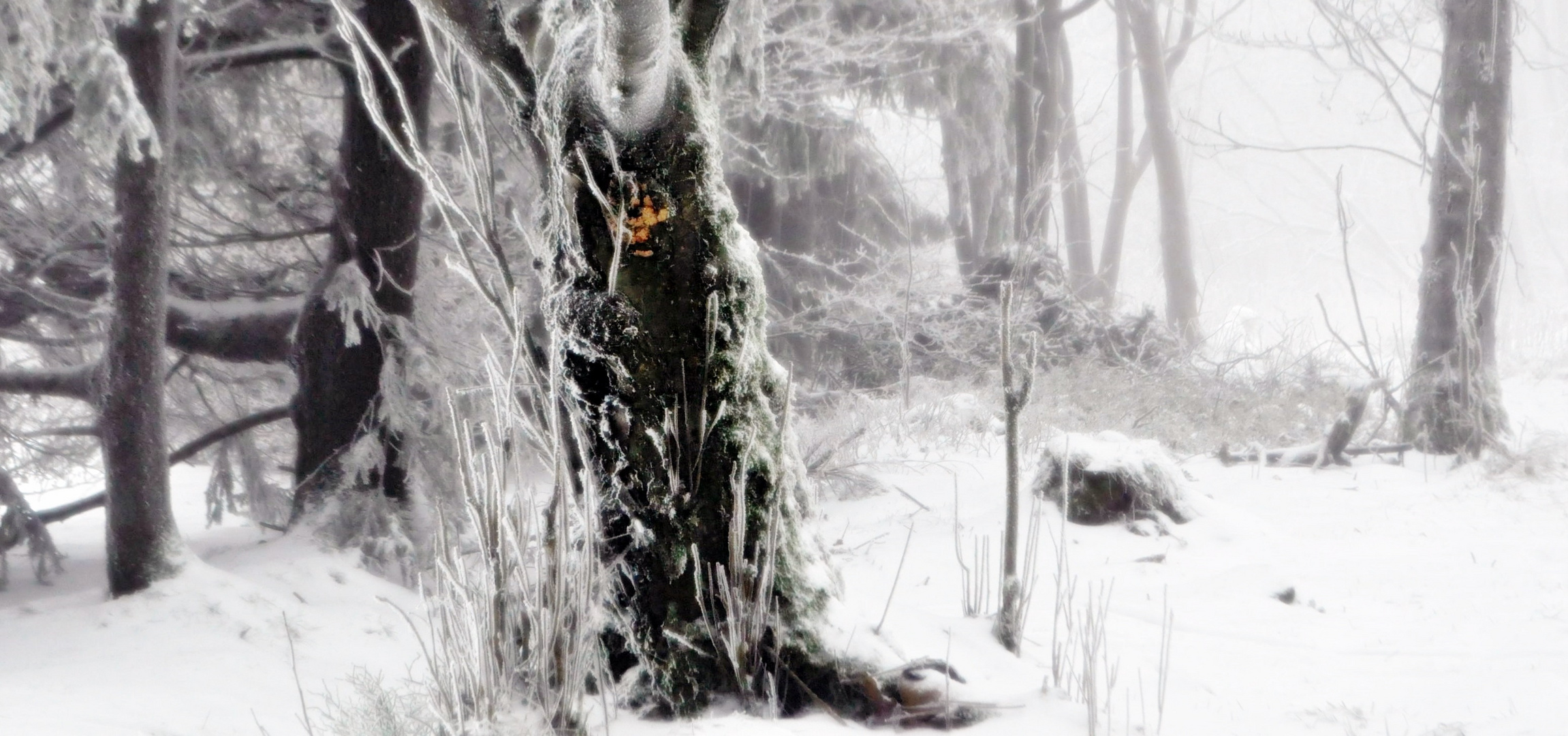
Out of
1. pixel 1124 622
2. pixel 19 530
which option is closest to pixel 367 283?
pixel 19 530

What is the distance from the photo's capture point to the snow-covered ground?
2.85 metres

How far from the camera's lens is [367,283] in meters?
5.02

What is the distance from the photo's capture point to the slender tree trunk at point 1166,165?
17250mm

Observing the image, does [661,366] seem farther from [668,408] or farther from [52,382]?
[52,382]

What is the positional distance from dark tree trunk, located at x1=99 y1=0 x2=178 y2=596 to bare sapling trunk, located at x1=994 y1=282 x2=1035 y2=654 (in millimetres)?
3504

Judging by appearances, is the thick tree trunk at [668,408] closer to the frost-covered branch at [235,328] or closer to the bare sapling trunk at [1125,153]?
the frost-covered branch at [235,328]

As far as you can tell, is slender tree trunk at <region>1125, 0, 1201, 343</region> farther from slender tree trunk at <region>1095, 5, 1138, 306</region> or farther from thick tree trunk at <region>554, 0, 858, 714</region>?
thick tree trunk at <region>554, 0, 858, 714</region>

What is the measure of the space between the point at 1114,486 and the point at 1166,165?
1414 cm

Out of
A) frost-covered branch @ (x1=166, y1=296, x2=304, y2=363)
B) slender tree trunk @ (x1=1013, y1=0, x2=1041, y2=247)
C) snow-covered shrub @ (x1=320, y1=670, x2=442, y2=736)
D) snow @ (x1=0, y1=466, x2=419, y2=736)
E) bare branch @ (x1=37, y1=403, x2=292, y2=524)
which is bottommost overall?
snow @ (x1=0, y1=466, x2=419, y2=736)

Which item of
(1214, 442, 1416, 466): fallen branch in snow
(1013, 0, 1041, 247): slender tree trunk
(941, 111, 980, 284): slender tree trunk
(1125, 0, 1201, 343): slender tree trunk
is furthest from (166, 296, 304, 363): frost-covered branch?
(1125, 0, 1201, 343): slender tree trunk

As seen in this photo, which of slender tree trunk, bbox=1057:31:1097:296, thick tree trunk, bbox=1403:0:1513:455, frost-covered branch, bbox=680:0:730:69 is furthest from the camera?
slender tree trunk, bbox=1057:31:1097:296

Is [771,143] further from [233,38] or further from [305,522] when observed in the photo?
[305,522]

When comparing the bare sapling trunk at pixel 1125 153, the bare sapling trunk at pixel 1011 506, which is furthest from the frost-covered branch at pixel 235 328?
the bare sapling trunk at pixel 1125 153

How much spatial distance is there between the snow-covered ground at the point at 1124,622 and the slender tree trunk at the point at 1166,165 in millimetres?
11163
